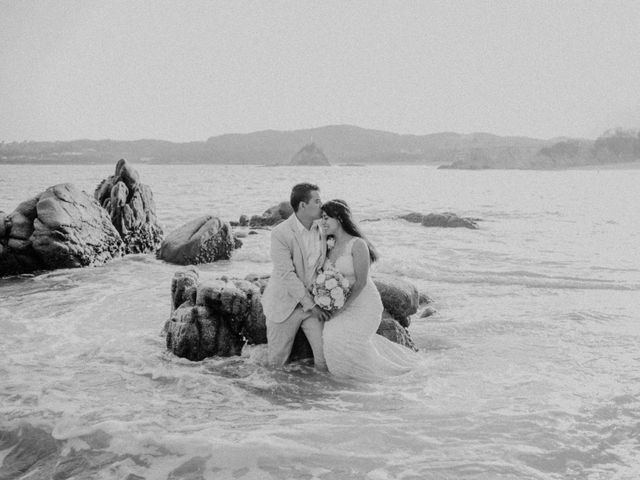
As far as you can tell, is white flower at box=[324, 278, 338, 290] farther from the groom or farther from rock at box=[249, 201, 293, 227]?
rock at box=[249, 201, 293, 227]

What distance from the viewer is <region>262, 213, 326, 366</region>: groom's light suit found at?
7.33 metres

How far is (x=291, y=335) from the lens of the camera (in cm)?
767

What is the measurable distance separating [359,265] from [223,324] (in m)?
2.49

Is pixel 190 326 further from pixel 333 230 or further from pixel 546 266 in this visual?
pixel 546 266

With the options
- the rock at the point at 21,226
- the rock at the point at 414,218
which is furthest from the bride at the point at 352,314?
the rock at the point at 414,218

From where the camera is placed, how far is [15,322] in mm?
10430

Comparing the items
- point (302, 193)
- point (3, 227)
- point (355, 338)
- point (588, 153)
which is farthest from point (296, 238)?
point (588, 153)

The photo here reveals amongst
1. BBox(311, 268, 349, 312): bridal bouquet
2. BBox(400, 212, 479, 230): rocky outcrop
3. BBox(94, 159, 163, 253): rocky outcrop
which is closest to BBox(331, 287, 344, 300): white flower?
BBox(311, 268, 349, 312): bridal bouquet

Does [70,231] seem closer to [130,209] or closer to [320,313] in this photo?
[130,209]

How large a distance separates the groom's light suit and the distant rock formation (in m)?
186

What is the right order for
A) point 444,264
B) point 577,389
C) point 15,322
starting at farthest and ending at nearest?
1. point 444,264
2. point 15,322
3. point 577,389

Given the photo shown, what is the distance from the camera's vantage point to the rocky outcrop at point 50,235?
1502cm

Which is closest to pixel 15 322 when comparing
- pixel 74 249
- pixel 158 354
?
pixel 158 354

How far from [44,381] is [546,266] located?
44.7ft
